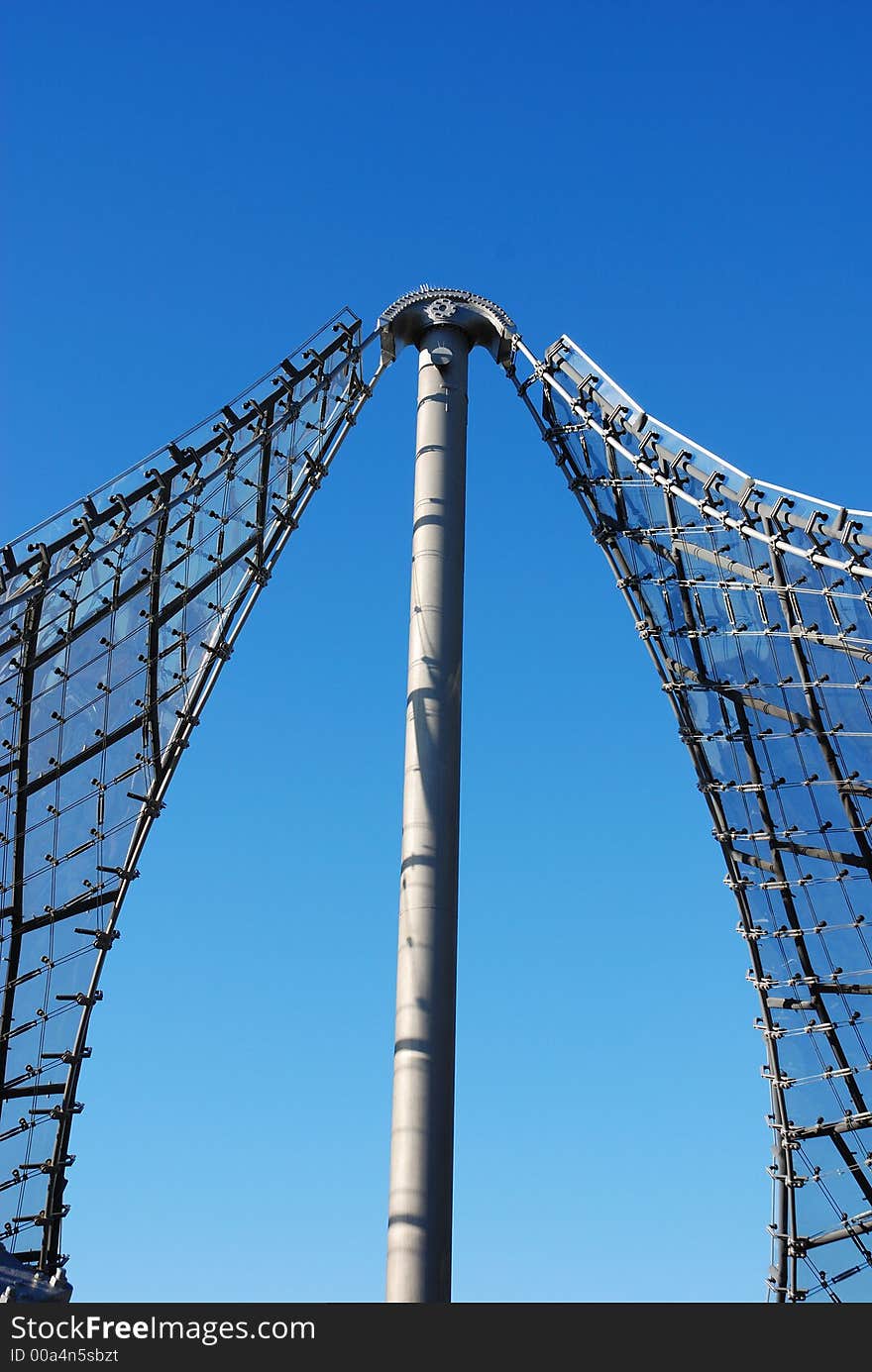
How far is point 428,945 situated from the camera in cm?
1941

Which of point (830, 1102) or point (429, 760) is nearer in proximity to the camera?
point (429, 760)

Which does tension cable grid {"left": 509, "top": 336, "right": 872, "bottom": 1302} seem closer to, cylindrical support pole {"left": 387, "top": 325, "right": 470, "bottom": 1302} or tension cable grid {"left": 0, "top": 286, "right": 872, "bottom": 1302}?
tension cable grid {"left": 0, "top": 286, "right": 872, "bottom": 1302}

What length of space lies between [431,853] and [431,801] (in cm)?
74

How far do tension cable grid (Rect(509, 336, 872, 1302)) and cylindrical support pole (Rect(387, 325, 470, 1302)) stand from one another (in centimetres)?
283

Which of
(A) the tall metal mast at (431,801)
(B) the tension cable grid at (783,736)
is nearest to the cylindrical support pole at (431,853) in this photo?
(A) the tall metal mast at (431,801)

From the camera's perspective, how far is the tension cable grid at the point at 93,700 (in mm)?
21625

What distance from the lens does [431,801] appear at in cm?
2028

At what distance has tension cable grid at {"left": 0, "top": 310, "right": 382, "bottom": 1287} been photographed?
21.6 meters

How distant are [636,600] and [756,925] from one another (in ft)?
18.9

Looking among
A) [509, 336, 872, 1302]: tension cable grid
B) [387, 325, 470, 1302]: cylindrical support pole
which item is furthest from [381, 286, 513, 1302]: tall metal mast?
[509, 336, 872, 1302]: tension cable grid

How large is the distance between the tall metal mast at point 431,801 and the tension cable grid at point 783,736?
1903mm
